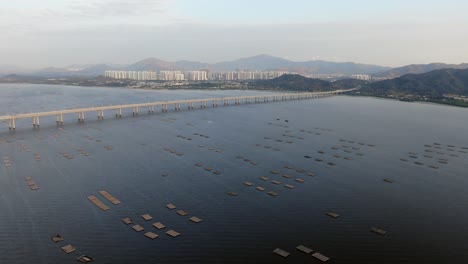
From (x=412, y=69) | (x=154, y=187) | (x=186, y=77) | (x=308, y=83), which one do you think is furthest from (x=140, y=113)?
(x=412, y=69)

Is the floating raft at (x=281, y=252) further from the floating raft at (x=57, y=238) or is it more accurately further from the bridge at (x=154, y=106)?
the bridge at (x=154, y=106)

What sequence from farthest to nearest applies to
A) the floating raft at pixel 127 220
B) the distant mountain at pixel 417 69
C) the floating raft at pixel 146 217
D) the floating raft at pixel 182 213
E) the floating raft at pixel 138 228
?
1. the distant mountain at pixel 417 69
2. the floating raft at pixel 182 213
3. the floating raft at pixel 146 217
4. the floating raft at pixel 127 220
5. the floating raft at pixel 138 228

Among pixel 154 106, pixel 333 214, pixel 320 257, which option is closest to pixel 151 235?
pixel 320 257

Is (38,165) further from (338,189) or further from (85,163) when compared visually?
(338,189)

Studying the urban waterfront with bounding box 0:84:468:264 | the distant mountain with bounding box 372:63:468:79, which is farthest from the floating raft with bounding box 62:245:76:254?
the distant mountain with bounding box 372:63:468:79

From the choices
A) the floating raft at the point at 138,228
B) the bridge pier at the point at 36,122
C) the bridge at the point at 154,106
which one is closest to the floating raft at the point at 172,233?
the floating raft at the point at 138,228
